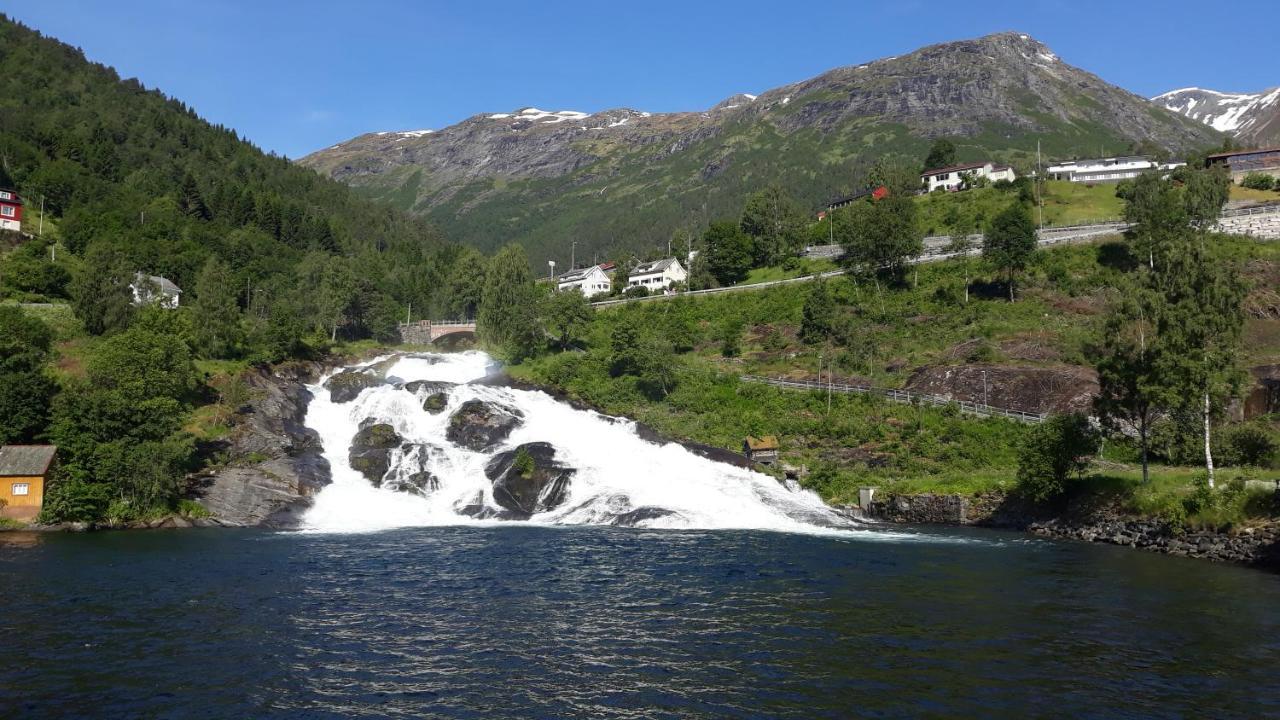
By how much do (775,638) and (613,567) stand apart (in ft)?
40.2

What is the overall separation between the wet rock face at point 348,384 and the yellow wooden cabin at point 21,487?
25752 mm

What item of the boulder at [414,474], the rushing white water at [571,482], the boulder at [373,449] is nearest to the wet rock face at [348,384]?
the rushing white water at [571,482]

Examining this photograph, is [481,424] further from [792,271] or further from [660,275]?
[660,275]

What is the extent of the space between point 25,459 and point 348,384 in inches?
1096

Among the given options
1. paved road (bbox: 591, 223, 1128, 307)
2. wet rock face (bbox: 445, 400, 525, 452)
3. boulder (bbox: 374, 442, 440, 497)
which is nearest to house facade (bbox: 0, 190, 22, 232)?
wet rock face (bbox: 445, 400, 525, 452)

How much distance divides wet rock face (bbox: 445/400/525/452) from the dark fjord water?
22.0 metres

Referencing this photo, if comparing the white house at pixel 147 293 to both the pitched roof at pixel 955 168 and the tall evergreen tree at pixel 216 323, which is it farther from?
the pitched roof at pixel 955 168

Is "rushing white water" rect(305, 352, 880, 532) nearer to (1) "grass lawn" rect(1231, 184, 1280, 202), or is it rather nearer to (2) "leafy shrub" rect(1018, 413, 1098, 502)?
(2) "leafy shrub" rect(1018, 413, 1098, 502)

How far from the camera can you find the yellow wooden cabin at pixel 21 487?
4616 centimetres

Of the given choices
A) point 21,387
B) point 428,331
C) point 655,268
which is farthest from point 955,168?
point 21,387

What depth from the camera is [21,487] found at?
46.3 metres

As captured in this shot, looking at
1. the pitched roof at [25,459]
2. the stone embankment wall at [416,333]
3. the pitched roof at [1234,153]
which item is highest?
the pitched roof at [1234,153]

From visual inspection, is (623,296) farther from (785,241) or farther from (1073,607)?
(1073,607)

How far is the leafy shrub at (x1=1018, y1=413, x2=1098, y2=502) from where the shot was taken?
155 ft
